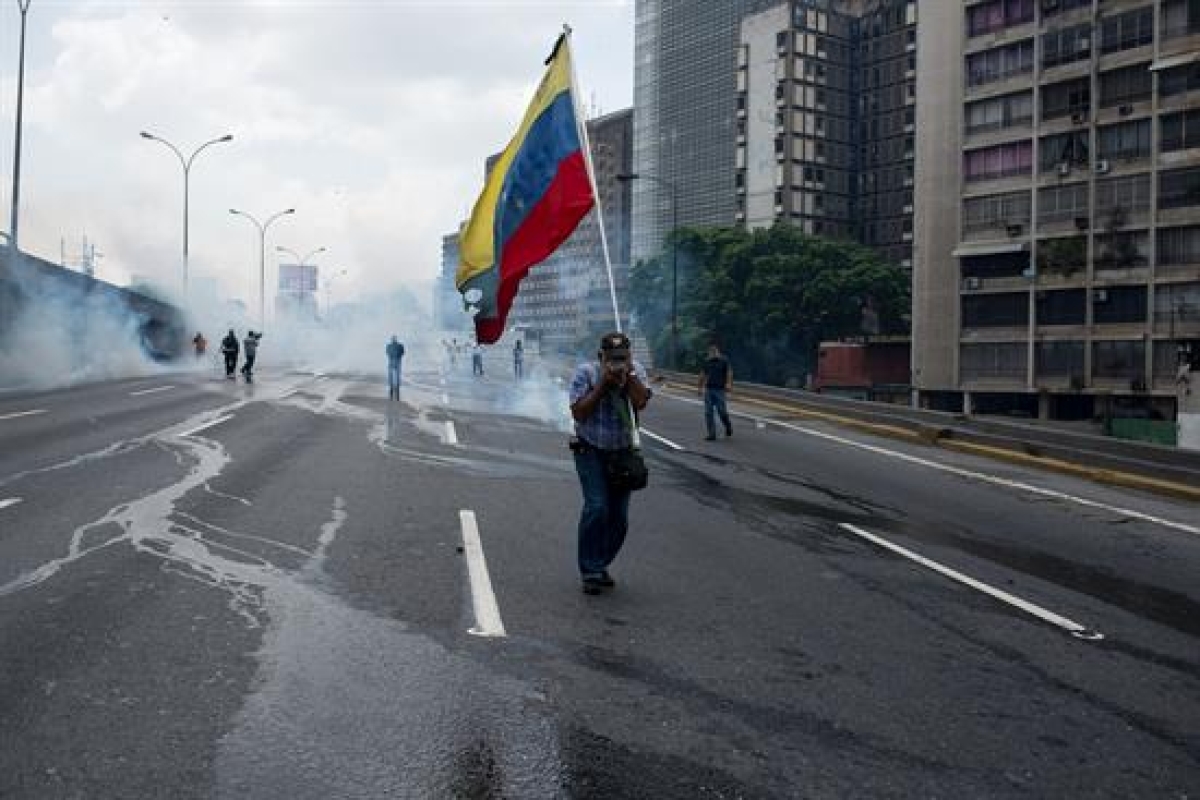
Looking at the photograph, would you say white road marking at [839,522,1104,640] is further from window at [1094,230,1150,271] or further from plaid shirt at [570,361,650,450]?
window at [1094,230,1150,271]

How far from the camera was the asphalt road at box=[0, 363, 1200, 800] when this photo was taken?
12.6 ft

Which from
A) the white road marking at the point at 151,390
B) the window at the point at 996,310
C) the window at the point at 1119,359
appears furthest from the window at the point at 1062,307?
the white road marking at the point at 151,390

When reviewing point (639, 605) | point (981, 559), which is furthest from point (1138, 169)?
point (639, 605)

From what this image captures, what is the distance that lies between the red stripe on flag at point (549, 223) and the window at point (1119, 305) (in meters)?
45.0

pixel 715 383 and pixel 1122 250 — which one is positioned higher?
pixel 1122 250

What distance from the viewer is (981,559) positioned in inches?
326

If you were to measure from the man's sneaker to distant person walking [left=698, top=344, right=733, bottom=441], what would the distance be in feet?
35.3

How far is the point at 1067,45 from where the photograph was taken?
166 feet

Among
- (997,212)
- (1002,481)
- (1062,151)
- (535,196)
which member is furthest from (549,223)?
(997,212)

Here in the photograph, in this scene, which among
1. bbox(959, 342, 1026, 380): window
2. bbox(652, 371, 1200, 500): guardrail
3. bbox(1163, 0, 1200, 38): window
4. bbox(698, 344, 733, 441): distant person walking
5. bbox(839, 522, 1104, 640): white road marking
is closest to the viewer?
bbox(839, 522, 1104, 640): white road marking

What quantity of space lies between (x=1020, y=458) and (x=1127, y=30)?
41.2 m

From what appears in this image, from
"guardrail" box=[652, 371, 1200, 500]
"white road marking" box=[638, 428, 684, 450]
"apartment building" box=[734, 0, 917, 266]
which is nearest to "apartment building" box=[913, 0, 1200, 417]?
"guardrail" box=[652, 371, 1200, 500]

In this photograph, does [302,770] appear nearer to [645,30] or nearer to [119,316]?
[119,316]

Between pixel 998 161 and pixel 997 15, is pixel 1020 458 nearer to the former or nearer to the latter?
pixel 998 161
